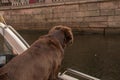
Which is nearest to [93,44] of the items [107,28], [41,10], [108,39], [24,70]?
[108,39]

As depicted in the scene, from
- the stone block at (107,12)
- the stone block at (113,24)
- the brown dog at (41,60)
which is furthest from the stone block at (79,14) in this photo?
the brown dog at (41,60)

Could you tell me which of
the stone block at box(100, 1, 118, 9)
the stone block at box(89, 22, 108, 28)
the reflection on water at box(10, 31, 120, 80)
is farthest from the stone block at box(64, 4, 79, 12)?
the reflection on water at box(10, 31, 120, 80)

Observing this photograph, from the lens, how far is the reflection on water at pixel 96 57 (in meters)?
13.8

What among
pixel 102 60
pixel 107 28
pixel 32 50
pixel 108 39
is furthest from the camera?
pixel 107 28

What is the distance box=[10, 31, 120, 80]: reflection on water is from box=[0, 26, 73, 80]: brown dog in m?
7.95

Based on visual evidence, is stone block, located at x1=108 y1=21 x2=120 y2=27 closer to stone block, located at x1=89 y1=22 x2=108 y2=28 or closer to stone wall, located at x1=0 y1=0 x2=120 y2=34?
stone wall, located at x1=0 y1=0 x2=120 y2=34

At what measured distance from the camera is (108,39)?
22547 millimetres

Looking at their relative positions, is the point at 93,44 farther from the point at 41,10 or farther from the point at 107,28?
the point at 41,10

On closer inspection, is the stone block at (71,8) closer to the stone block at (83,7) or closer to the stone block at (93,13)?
the stone block at (83,7)

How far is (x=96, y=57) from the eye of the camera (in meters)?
16.8

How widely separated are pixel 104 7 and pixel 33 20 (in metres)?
6.85

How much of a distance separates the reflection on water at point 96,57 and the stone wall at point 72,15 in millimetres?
2606

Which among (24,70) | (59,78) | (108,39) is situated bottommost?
(108,39)

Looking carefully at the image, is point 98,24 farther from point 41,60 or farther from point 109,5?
point 41,60
